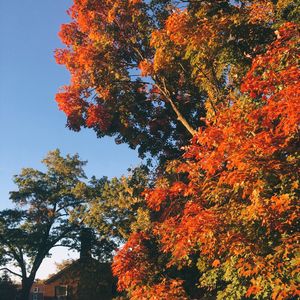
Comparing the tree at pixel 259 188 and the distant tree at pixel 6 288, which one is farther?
the distant tree at pixel 6 288

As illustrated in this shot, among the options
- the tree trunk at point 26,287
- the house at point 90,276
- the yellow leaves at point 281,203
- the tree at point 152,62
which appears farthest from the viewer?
the tree trunk at point 26,287

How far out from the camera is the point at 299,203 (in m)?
7.45

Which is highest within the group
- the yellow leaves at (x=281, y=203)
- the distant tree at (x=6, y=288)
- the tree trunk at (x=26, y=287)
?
the distant tree at (x=6, y=288)

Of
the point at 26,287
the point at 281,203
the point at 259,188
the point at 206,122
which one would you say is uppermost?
the point at 26,287

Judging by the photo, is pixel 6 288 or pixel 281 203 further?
pixel 6 288

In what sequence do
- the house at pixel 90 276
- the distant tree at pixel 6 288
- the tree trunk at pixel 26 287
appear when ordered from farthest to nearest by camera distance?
the distant tree at pixel 6 288
the tree trunk at pixel 26 287
the house at pixel 90 276

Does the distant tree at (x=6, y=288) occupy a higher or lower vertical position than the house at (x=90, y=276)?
higher

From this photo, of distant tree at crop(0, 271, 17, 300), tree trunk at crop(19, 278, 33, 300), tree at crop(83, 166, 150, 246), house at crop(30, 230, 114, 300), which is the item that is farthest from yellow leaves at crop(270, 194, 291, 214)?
distant tree at crop(0, 271, 17, 300)

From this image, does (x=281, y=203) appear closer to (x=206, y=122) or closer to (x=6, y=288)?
(x=206, y=122)

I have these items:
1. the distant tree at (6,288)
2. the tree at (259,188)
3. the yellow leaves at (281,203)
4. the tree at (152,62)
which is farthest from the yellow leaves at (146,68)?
the distant tree at (6,288)

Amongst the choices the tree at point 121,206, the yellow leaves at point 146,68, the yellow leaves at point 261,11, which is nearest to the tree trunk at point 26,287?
the tree at point 121,206

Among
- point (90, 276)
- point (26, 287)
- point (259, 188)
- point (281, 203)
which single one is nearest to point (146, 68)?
point (259, 188)

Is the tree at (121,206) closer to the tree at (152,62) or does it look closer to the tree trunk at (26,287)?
the tree at (152,62)

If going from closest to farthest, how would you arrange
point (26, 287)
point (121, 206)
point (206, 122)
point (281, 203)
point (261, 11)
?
1. point (281, 203)
2. point (206, 122)
3. point (261, 11)
4. point (121, 206)
5. point (26, 287)
